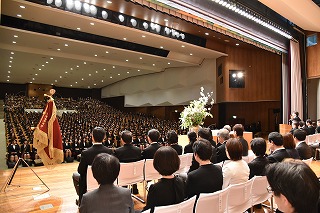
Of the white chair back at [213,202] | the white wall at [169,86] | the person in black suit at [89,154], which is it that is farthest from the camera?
the white wall at [169,86]

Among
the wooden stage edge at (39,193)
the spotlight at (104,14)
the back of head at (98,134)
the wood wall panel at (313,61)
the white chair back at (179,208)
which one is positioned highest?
the spotlight at (104,14)

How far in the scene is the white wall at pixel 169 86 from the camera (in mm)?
18731

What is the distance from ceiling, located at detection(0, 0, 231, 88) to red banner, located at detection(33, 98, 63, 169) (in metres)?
6.33

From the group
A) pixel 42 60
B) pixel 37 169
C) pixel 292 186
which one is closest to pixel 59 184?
pixel 37 169

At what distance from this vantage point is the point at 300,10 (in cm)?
873

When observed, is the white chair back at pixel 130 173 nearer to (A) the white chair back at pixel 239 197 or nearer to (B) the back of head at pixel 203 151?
(B) the back of head at pixel 203 151

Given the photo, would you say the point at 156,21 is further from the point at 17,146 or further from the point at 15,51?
the point at 15,51

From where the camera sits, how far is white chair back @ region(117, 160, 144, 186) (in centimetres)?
395

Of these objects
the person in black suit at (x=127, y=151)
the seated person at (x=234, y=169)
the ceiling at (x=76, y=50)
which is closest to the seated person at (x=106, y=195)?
the seated person at (x=234, y=169)

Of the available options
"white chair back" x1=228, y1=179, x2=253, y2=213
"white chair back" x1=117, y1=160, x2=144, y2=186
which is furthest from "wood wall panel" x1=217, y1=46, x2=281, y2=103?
"white chair back" x1=228, y1=179, x2=253, y2=213

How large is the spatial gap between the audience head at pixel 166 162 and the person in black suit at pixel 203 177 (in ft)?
1.35

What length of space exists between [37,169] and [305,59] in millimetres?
11492

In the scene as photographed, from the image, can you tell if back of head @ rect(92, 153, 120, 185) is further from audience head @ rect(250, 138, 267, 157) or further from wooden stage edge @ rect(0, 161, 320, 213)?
wooden stage edge @ rect(0, 161, 320, 213)

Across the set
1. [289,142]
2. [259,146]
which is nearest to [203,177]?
[259,146]
